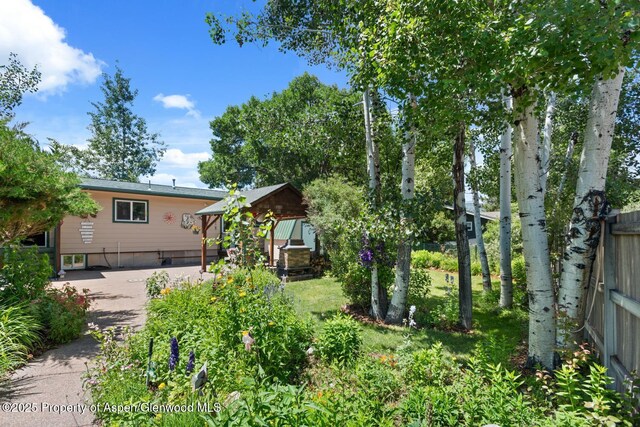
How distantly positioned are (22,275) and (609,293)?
8.17 metres

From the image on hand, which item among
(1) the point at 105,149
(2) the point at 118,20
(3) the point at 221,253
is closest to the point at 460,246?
(2) the point at 118,20

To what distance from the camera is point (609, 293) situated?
3.15 meters

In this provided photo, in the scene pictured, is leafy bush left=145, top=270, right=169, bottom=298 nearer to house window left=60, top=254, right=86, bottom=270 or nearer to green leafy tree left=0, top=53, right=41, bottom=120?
house window left=60, top=254, right=86, bottom=270

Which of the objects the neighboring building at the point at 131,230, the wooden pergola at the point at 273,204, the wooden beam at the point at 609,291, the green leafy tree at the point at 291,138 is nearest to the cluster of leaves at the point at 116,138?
the green leafy tree at the point at 291,138

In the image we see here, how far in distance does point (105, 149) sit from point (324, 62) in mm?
30776

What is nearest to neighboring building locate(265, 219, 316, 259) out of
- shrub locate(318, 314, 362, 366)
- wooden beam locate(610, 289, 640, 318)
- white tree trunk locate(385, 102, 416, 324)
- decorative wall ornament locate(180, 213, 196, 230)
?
decorative wall ornament locate(180, 213, 196, 230)

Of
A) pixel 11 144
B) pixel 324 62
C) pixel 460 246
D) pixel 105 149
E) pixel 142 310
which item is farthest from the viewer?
pixel 105 149

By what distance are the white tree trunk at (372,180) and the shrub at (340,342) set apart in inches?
99.8

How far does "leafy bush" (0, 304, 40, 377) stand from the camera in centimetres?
400

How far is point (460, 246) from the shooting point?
616cm

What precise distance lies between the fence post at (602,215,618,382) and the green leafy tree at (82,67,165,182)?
36.3m

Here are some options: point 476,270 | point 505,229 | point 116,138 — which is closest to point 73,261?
point 505,229

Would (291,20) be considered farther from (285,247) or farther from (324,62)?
A: (285,247)

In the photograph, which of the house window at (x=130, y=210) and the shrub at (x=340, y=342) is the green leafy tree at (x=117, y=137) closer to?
the house window at (x=130, y=210)
